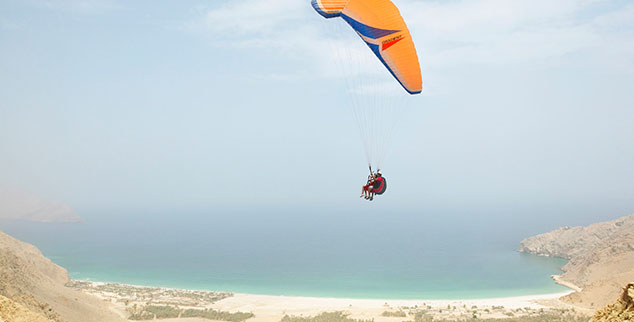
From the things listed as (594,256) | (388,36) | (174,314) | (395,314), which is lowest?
(174,314)

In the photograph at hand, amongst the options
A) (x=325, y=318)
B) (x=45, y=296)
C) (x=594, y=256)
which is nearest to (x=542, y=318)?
(x=325, y=318)

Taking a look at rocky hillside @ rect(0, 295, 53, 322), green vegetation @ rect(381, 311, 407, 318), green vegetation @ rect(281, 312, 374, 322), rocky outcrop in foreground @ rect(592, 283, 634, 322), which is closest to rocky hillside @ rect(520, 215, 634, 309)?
green vegetation @ rect(381, 311, 407, 318)

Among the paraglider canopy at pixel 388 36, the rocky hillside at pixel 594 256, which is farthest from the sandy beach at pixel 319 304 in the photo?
the paraglider canopy at pixel 388 36

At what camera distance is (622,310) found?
7.23 meters

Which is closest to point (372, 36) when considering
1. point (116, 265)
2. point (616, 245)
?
point (616, 245)

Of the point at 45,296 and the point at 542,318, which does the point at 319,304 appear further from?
the point at 45,296

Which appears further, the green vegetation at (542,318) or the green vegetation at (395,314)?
the green vegetation at (395,314)

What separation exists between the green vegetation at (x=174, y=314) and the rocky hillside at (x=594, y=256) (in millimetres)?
20170

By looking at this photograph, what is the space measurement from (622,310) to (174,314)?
20342 mm

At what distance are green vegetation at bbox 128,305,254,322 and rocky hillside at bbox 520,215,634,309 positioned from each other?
2017 centimetres

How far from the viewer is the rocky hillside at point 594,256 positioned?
2692 centimetres

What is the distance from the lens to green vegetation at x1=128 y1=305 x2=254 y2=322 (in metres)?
21.6

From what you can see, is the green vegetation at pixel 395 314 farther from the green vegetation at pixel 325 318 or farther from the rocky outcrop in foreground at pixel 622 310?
the rocky outcrop in foreground at pixel 622 310

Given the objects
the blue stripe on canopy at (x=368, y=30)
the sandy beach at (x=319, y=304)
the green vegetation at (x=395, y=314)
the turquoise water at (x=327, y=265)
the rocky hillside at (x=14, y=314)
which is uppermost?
the blue stripe on canopy at (x=368, y=30)
